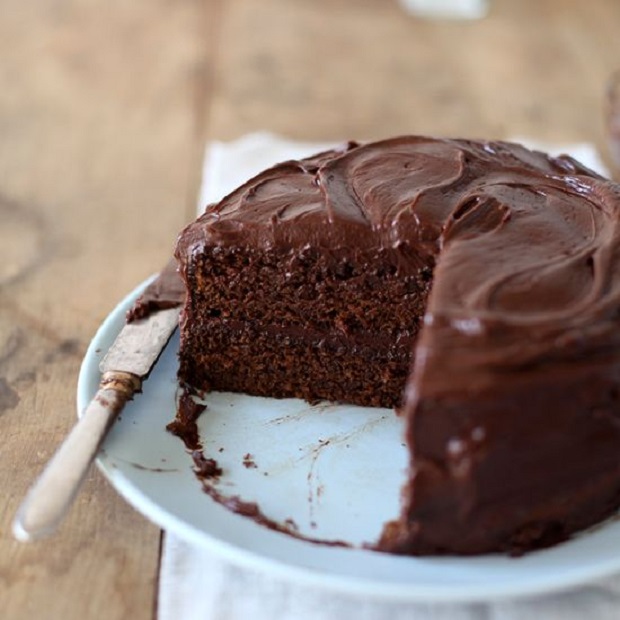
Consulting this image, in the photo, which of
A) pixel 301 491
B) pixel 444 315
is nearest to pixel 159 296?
pixel 301 491

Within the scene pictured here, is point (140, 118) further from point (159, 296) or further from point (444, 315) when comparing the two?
point (444, 315)

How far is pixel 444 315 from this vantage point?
203 centimetres

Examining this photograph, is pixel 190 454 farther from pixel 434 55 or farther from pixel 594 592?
pixel 434 55

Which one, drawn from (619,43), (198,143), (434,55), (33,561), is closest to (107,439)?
(33,561)

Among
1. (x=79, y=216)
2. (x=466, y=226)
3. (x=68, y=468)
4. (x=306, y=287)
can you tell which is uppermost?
(x=466, y=226)

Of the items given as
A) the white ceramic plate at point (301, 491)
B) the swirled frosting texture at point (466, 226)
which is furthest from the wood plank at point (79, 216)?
the swirled frosting texture at point (466, 226)

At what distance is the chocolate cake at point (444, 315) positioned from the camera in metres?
1.93

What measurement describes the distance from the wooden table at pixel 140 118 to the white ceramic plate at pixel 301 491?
0.16 metres

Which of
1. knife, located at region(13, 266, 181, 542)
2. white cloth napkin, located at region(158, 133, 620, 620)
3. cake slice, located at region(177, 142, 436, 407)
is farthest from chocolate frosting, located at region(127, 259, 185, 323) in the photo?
white cloth napkin, located at region(158, 133, 620, 620)

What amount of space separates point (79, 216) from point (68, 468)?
6.47ft

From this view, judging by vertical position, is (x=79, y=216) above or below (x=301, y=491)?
below

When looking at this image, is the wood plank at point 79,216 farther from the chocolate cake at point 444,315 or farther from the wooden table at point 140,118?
the chocolate cake at point 444,315

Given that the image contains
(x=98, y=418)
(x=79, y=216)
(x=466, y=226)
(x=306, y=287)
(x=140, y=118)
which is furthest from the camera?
(x=140, y=118)

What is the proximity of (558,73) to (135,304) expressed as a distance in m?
3.30
